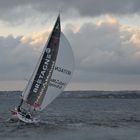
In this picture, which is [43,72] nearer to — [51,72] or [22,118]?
[51,72]

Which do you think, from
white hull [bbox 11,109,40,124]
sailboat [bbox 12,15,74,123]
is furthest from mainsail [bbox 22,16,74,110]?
white hull [bbox 11,109,40,124]

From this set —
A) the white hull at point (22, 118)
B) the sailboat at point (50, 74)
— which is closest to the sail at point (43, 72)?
the sailboat at point (50, 74)

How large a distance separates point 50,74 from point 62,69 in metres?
1.58

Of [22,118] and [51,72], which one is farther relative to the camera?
[22,118]

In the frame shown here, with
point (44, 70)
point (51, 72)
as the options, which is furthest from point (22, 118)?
point (51, 72)

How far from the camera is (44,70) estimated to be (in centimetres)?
5509

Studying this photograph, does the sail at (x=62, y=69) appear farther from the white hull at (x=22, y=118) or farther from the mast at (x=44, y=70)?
the white hull at (x=22, y=118)

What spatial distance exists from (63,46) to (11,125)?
11.8 m

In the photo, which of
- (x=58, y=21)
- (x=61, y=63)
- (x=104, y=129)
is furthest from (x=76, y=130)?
(x=58, y=21)

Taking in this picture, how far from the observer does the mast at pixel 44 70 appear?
179ft

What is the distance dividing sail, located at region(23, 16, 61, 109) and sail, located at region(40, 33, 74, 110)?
61 centimetres

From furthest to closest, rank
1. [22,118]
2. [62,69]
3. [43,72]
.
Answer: [22,118] < [43,72] < [62,69]

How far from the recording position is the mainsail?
53312mm

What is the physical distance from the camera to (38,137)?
164 ft
